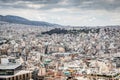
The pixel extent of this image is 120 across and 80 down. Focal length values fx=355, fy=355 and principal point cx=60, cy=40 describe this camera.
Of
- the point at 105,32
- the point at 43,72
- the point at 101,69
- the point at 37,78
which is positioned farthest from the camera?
the point at 105,32

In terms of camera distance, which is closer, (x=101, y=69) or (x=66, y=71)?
(x=66, y=71)

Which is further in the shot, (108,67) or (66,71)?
(108,67)

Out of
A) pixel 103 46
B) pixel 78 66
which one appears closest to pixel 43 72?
pixel 78 66

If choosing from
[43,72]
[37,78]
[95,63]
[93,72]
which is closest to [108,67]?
[95,63]

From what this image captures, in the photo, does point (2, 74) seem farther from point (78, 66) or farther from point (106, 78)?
point (78, 66)

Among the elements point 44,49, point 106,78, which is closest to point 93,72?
point 106,78

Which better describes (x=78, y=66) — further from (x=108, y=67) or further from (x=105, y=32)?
(x=105, y=32)

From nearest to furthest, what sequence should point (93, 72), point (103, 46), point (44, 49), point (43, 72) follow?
point (43, 72) < point (93, 72) < point (44, 49) < point (103, 46)

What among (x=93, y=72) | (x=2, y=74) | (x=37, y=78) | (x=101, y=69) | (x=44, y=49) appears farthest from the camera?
(x=44, y=49)

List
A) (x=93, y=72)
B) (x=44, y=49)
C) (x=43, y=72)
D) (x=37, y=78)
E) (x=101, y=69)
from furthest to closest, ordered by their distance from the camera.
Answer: (x=44, y=49) < (x=101, y=69) < (x=93, y=72) < (x=43, y=72) < (x=37, y=78)
